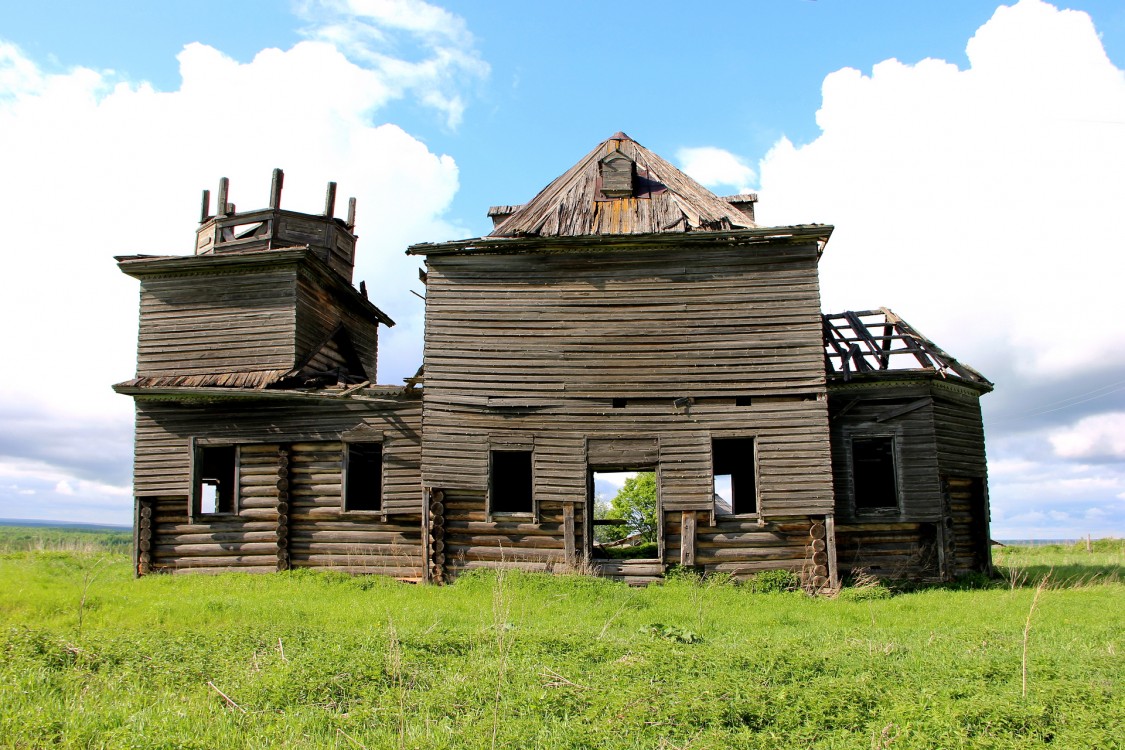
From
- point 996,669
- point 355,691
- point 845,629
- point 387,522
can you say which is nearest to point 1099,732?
point 996,669

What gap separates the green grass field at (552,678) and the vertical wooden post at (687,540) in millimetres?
2719

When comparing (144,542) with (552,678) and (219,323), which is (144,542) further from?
(552,678)

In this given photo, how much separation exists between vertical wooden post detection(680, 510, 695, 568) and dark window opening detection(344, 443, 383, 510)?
7644mm

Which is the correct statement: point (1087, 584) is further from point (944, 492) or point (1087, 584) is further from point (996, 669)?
point (996, 669)

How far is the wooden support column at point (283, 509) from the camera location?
17.4m

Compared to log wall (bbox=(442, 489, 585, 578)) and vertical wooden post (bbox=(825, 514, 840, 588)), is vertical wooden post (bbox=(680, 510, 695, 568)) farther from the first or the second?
vertical wooden post (bbox=(825, 514, 840, 588))

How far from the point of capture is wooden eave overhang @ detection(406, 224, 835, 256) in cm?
1598

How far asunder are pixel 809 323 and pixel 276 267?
13083 millimetres

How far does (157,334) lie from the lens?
1945 centimetres

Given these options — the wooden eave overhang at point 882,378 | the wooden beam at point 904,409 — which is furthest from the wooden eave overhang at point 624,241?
the wooden beam at point 904,409

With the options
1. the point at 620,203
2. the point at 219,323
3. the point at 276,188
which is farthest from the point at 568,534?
the point at 276,188

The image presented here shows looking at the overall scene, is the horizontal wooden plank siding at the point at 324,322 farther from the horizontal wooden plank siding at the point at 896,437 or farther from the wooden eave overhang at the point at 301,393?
the horizontal wooden plank siding at the point at 896,437

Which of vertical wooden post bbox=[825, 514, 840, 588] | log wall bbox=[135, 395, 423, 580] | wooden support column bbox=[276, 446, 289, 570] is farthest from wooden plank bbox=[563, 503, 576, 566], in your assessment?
wooden support column bbox=[276, 446, 289, 570]

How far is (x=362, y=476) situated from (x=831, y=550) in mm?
12115
